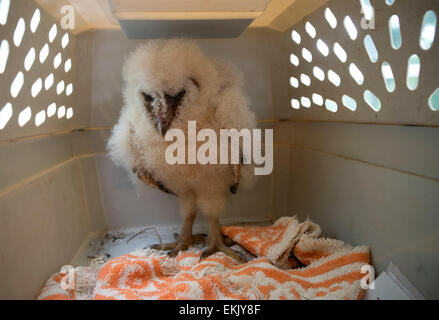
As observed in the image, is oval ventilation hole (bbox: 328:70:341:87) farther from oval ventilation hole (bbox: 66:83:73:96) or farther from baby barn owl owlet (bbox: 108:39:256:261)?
oval ventilation hole (bbox: 66:83:73:96)

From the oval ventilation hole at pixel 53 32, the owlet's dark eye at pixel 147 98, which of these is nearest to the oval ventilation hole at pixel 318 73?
the owlet's dark eye at pixel 147 98

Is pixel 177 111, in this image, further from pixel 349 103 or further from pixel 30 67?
pixel 349 103

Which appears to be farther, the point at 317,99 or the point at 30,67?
the point at 317,99

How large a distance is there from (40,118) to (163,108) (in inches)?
16.1

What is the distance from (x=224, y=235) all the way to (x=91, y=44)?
0.98 metres

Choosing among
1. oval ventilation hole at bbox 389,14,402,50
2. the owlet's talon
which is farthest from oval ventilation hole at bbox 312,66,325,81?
the owlet's talon

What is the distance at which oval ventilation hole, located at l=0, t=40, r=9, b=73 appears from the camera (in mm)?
729

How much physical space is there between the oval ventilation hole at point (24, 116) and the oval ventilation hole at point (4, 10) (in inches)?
10.3

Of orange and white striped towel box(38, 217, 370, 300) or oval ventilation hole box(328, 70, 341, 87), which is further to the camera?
oval ventilation hole box(328, 70, 341, 87)

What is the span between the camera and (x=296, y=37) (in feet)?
4.06

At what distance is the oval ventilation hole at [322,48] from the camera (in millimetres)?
1068

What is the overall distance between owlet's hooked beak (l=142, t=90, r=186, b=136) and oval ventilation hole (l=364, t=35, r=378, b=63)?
565 millimetres

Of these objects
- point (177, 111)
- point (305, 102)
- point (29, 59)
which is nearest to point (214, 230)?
point (177, 111)

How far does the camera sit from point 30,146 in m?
0.97
